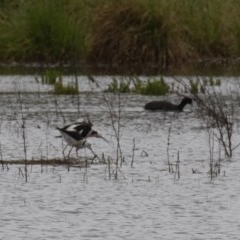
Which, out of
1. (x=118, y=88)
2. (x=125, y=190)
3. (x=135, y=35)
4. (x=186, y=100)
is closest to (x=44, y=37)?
(x=135, y=35)

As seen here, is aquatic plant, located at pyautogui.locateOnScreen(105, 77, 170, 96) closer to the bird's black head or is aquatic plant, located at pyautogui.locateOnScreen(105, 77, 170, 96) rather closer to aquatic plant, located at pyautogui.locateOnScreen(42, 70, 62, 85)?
aquatic plant, located at pyautogui.locateOnScreen(42, 70, 62, 85)

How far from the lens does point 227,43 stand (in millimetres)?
31016

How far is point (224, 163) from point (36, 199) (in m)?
3.06

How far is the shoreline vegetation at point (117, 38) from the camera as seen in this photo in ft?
96.5

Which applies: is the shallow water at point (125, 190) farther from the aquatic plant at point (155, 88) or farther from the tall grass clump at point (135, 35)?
the tall grass clump at point (135, 35)

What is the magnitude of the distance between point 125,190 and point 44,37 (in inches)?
704

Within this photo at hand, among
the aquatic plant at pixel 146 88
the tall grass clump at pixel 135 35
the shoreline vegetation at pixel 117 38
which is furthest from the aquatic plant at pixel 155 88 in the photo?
the tall grass clump at pixel 135 35

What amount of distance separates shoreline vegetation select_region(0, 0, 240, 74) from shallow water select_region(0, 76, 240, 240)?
1074 cm

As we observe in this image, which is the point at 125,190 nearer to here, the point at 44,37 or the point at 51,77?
the point at 51,77

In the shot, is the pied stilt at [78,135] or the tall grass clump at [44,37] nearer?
the pied stilt at [78,135]

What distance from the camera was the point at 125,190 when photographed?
39.7 feet

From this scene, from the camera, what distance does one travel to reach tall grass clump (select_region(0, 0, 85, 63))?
29688 mm

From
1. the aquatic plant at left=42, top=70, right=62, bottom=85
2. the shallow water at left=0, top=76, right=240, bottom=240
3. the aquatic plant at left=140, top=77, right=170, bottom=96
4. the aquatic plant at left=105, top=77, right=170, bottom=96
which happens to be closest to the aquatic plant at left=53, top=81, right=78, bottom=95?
the aquatic plant at left=105, top=77, right=170, bottom=96

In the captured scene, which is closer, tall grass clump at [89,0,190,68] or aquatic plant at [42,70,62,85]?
aquatic plant at [42,70,62,85]
